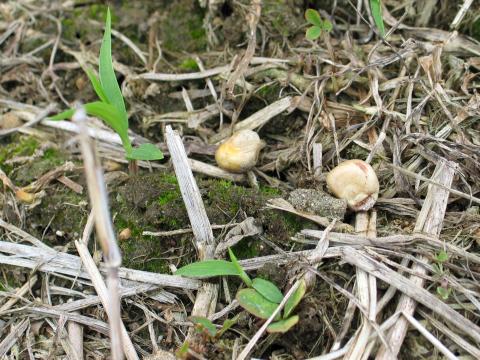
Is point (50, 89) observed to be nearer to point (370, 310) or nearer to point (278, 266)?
point (278, 266)

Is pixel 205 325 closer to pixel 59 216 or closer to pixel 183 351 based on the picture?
pixel 183 351

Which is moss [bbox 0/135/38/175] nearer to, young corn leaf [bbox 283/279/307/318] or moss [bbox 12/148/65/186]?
moss [bbox 12/148/65/186]

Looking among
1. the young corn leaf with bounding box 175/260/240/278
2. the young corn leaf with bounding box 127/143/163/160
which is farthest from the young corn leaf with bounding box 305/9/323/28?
the young corn leaf with bounding box 175/260/240/278

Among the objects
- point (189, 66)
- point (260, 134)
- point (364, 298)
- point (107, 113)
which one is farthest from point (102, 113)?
point (364, 298)

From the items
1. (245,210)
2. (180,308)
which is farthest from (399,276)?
(180,308)

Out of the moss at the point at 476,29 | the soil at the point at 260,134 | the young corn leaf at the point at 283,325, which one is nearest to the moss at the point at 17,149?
the soil at the point at 260,134

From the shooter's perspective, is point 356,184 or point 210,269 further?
point 356,184
